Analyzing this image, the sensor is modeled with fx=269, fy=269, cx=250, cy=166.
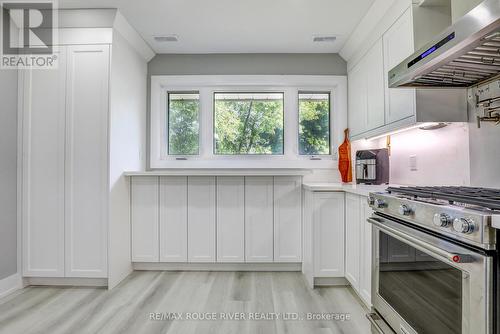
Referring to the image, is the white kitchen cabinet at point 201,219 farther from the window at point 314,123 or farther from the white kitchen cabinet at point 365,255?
the white kitchen cabinet at point 365,255

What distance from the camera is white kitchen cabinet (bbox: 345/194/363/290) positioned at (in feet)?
6.85

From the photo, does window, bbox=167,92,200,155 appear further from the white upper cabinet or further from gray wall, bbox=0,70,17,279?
the white upper cabinet

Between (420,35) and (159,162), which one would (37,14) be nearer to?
(159,162)

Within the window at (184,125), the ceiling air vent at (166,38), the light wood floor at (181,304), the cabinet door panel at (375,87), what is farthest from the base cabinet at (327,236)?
the ceiling air vent at (166,38)

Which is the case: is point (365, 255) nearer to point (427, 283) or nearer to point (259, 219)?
point (427, 283)

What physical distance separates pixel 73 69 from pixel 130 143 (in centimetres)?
82

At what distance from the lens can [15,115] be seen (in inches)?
95.1

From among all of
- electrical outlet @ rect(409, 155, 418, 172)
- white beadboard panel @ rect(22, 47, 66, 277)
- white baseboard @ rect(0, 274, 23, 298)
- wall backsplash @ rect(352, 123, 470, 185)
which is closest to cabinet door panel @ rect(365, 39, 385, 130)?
wall backsplash @ rect(352, 123, 470, 185)

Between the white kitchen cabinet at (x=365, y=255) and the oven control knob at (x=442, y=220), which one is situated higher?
the oven control knob at (x=442, y=220)

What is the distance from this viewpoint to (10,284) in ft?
7.66

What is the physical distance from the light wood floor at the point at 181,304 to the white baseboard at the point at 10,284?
6 cm

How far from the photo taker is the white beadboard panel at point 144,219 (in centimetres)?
280

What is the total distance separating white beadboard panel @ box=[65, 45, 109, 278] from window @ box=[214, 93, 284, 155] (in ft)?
4.30

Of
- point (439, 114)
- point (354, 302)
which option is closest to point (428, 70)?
point (439, 114)
